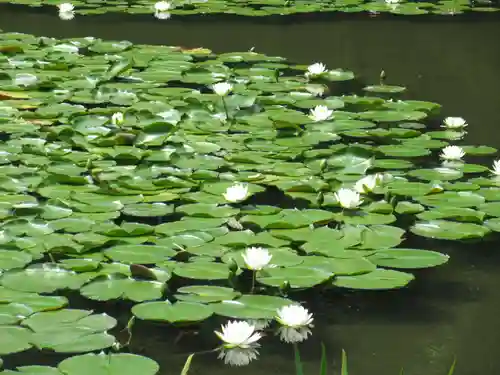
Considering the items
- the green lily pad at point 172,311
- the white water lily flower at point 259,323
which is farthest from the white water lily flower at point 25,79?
the white water lily flower at point 259,323

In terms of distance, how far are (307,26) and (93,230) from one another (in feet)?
9.77

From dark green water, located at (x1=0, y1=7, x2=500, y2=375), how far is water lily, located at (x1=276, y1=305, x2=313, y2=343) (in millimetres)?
27

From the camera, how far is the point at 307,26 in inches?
198

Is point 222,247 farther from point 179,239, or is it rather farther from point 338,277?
point 338,277

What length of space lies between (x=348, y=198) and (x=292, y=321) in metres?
0.62

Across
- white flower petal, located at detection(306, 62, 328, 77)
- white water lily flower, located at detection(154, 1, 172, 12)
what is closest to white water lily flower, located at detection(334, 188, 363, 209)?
white flower petal, located at detection(306, 62, 328, 77)

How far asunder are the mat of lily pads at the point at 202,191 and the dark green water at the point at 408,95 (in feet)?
0.20

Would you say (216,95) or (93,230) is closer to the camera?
(93,230)

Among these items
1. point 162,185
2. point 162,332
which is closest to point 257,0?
point 162,185

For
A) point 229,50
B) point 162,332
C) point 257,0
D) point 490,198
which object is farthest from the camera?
point 257,0

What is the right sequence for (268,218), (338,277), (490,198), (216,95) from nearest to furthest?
(338,277)
(268,218)
(490,198)
(216,95)

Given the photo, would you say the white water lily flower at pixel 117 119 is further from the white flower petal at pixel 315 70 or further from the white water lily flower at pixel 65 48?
the white water lily flower at pixel 65 48

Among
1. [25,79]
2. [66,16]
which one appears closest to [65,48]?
[25,79]

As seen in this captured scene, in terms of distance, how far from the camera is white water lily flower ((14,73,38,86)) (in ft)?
11.9
